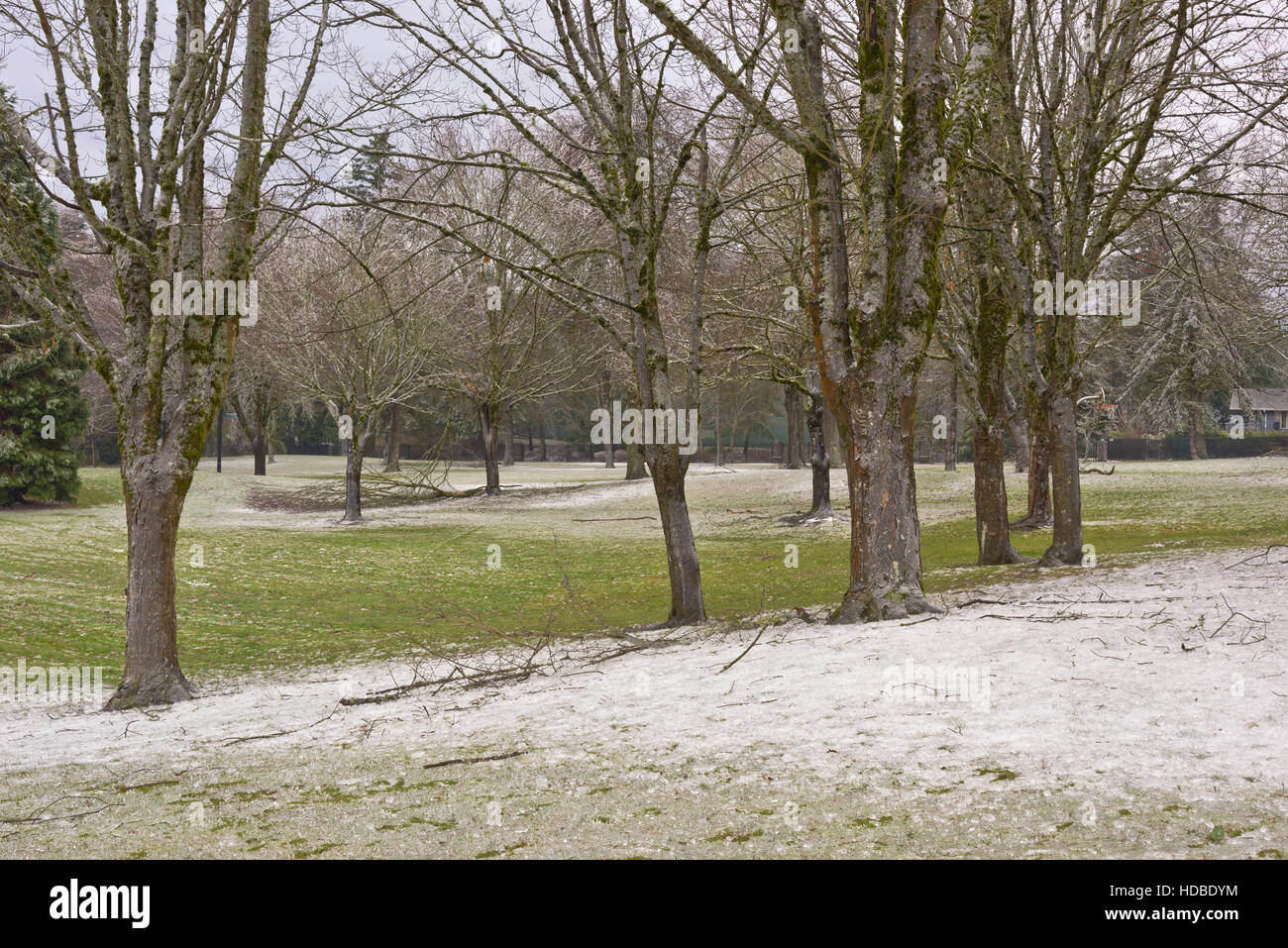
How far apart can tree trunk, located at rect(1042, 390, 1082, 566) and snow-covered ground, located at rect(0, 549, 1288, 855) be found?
17.9 ft

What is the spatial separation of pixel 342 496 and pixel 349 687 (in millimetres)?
30341

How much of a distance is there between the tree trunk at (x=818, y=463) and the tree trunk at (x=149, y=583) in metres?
19.9

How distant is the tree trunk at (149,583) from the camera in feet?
32.8

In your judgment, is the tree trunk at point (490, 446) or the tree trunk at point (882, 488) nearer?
the tree trunk at point (882, 488)

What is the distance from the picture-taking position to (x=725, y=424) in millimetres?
68562

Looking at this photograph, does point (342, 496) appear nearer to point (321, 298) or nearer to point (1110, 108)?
point (321, 298)

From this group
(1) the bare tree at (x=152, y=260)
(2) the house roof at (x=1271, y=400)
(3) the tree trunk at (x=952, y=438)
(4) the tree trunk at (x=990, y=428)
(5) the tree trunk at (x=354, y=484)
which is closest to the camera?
(1) the bare tree at (x=152, y=260)

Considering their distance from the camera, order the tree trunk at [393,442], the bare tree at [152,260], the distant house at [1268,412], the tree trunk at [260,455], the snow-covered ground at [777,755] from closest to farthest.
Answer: the snow-covered ground at [777,755]
the bare tree at [152,260]
the tree trunk at [260,455]
the tree trunk at [393,442]
the distant house at [1268,412]

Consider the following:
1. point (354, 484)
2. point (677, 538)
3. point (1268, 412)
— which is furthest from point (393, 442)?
point (1268, 412)

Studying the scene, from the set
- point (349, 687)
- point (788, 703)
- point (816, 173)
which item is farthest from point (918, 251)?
point (349, 687)

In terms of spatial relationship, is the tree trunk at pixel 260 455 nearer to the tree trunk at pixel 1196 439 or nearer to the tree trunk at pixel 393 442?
the tree trunk at pixel 393 442

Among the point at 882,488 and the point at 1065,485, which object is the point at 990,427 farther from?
the point at 882,488

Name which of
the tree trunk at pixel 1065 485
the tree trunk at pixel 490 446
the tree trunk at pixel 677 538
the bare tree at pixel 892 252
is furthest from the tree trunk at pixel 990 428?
the tree trunk at pixel 490 446

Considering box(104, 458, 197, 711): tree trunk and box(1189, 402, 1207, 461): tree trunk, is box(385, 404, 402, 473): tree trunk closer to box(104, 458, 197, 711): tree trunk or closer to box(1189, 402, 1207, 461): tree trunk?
box(1189, 402, 1207, 461): tree trunk
